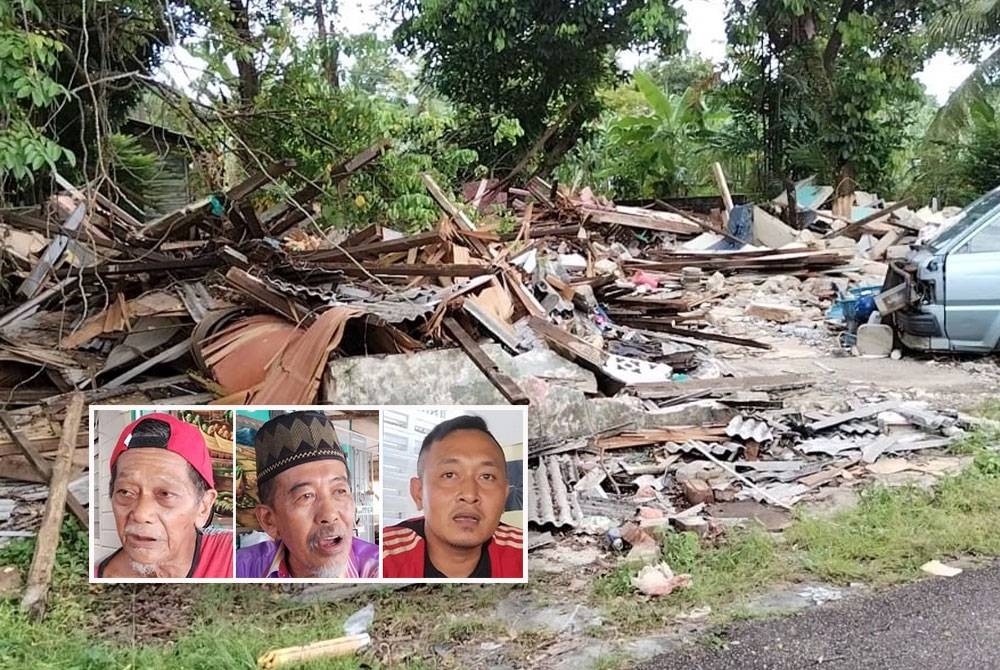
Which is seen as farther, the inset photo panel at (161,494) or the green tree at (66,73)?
the green tree at (66,73)

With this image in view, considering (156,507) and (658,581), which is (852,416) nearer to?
(658,581)

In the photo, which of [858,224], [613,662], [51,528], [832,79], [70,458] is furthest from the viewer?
[832,79]

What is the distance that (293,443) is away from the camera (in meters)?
3.41

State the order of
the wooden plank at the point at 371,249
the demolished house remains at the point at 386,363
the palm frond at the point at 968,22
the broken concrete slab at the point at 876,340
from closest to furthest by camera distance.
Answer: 1. the demolished house remains at the point at 386,363
2. the wooden plank at the point at 371,249
3. the broken concrete slab at the point at 876,340
4. the palm frond at the point at 968,22

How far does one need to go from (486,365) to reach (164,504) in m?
2.25

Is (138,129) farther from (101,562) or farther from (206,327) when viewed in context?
(101,562)

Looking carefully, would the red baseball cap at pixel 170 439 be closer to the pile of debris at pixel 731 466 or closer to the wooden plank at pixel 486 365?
the wooden plank at pixel 486 365

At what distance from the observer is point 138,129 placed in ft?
29.6

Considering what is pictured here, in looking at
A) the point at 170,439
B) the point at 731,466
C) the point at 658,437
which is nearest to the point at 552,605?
the point at 170,439

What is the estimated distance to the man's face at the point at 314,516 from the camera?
3.37m

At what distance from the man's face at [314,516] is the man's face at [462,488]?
1.03 feet

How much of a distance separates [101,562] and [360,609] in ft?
3.73

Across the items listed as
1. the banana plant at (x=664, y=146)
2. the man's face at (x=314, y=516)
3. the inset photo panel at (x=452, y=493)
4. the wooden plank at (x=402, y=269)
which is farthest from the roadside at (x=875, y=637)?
the banana plant at (x=664, y=146)

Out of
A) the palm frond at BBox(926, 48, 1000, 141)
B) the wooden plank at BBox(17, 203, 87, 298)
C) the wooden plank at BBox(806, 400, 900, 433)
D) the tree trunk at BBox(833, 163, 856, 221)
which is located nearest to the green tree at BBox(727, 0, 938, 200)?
the tree trunk at BBox(833, 163, 856, 221)
